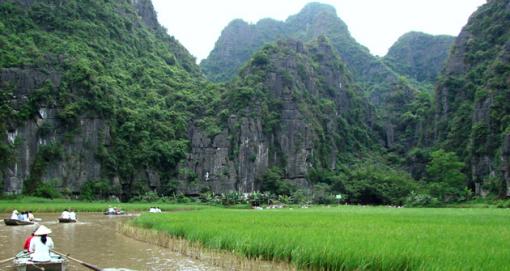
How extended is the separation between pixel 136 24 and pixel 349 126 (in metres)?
51.1

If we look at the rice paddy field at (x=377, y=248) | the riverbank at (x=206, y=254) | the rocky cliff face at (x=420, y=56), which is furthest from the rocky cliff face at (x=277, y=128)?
the rice paddy field at (x=377, y=248)

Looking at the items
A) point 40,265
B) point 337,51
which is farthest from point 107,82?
point 337,51

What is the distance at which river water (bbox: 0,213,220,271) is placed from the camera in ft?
50.1

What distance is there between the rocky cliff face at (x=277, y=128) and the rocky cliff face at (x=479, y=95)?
21283mm

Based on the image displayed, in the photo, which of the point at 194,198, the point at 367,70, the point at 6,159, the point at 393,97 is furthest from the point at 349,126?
the point at 6,159

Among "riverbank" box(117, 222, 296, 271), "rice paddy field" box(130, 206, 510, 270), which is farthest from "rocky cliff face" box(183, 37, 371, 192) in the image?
"rice paddy field" box(130, 206, 510, 270)

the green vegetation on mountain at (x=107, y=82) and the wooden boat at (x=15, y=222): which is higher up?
the green vegetation on mountain at (x=107, y=82)

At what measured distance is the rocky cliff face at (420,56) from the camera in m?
143

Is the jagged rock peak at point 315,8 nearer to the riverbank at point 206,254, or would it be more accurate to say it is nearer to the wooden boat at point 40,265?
the riverbank at point 206,254

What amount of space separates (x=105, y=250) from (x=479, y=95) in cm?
7019

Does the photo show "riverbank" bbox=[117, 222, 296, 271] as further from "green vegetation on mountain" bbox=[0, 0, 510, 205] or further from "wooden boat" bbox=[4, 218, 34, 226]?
"green vegetation on mountain" bbox=[0, 0, 510, 205]

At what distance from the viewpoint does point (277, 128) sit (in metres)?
90.9

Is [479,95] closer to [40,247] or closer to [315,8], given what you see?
[40,247]

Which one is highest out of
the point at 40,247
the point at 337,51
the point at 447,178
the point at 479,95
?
the point at 337,51
